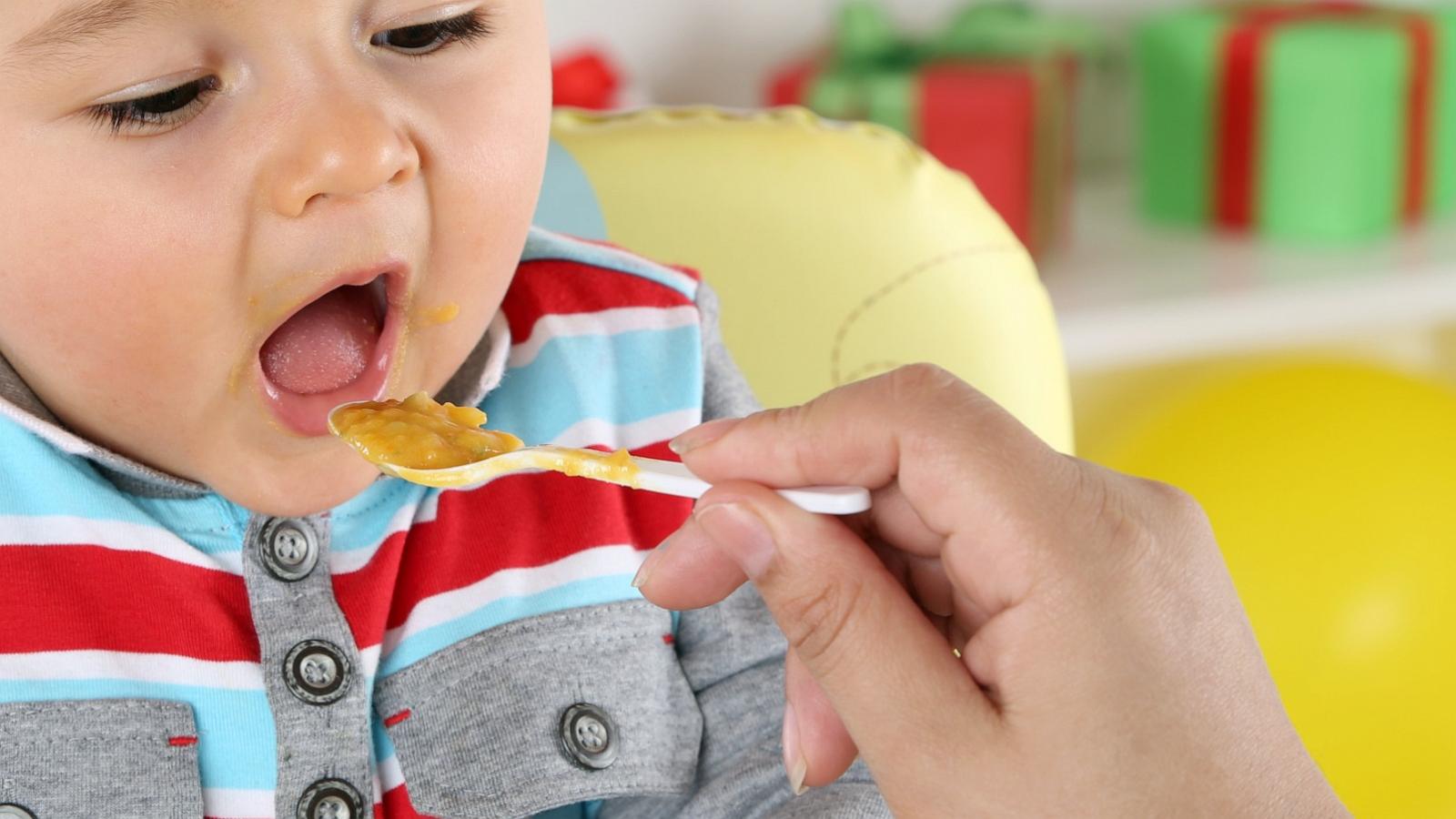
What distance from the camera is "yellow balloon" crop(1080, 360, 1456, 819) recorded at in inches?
45.2

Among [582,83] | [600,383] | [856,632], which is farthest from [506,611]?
[582,83]

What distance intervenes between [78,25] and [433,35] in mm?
133

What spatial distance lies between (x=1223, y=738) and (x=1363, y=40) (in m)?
1.20

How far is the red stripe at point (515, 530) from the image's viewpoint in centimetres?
67

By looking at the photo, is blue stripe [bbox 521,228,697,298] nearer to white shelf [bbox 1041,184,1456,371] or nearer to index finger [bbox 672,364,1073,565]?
index finger [bbox 672,364,1073,565]

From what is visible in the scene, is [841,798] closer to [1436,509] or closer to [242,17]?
[242,17]

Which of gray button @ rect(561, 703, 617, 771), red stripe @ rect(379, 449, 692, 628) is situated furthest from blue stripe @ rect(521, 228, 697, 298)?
gray button @ rect(561, 703, 617, 771)

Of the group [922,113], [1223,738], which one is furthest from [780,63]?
[1223,738]

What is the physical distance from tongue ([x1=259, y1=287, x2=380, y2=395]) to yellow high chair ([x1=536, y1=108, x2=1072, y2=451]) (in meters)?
0.23

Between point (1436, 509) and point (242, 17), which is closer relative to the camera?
point (242, 17)

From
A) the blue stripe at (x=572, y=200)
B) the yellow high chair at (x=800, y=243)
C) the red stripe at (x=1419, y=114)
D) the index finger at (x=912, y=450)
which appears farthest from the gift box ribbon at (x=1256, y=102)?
the index finger at (x=912, y=450)

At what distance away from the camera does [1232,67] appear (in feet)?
5.09

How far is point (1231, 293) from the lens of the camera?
1.46 m

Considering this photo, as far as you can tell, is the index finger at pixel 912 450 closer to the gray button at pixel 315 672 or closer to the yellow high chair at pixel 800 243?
the gray button at pixel 315 672
